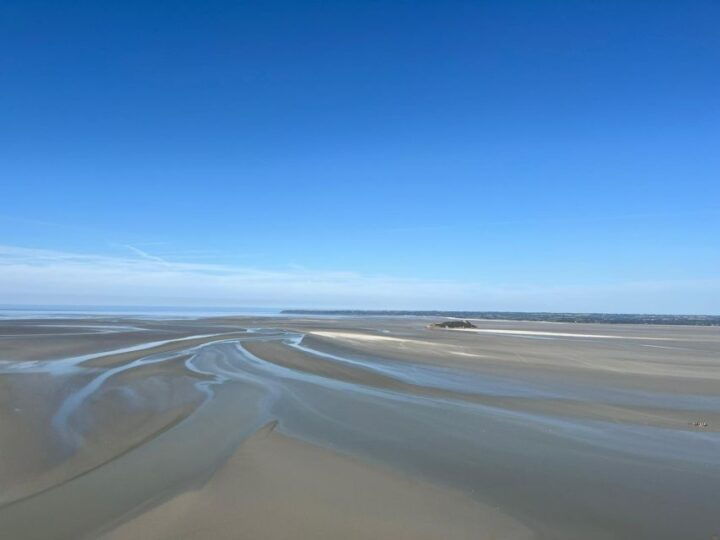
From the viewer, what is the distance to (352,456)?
7359mm

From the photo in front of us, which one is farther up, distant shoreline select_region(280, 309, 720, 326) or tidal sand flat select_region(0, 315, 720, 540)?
distant shoreline select_region(280, 309, 720, 326)

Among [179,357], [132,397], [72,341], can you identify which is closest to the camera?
[132,397]

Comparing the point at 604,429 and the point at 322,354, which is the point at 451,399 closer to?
the point at 604,429

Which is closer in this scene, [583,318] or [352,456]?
[352,456]

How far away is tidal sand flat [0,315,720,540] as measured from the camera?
16.8 feet

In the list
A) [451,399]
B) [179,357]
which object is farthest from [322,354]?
[451,399]

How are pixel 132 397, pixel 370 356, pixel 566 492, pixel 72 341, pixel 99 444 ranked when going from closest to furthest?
1. pixel 566 492
2. pixel 99 444
3. pixel 132 397
4. pixel 370 356
5. pixel 72 341

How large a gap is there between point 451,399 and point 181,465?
684 cm

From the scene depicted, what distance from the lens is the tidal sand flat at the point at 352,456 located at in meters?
5.11

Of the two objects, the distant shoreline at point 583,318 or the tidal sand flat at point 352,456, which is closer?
the tidal sand flat at point 352,456

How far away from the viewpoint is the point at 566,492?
604cm

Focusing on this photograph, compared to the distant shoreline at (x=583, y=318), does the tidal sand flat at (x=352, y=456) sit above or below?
below

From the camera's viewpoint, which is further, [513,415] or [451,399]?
[451,399]

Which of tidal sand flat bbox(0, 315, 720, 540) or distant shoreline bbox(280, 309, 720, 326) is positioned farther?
distant shoreline bbox(280, 309, 720, 326)
